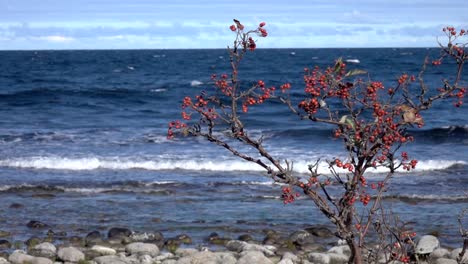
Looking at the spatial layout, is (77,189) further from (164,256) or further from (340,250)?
(340,250)

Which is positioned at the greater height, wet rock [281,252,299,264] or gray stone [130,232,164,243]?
wet rock [281,252,299,264]

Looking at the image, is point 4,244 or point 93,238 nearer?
point 4,244

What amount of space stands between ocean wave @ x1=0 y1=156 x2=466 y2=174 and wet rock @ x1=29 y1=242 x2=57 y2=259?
818cm

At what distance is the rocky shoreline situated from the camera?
29.1 feet

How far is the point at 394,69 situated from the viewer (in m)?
57.4

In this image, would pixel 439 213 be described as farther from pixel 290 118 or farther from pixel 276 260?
pixel 290 118

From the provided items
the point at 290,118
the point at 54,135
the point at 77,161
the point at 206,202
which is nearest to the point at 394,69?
the point at 290,118

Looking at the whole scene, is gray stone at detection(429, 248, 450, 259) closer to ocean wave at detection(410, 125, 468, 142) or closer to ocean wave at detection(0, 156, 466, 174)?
ocean wave at detection(0, 156, 466, 174)

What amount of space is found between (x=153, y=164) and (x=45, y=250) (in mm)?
8788

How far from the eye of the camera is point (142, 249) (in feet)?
31.2

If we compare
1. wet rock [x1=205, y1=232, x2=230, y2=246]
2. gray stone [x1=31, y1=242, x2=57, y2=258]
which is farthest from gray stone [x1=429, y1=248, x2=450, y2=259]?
gray stone [x1=31, y1=242, x2=57, y2=258]

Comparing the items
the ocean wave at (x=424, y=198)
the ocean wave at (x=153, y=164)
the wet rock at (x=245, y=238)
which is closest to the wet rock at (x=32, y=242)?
the wet rock at (x=245, y=238)

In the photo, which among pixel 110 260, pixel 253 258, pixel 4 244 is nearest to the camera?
pixel 253 258

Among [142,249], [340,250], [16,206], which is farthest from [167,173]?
[340,250]
